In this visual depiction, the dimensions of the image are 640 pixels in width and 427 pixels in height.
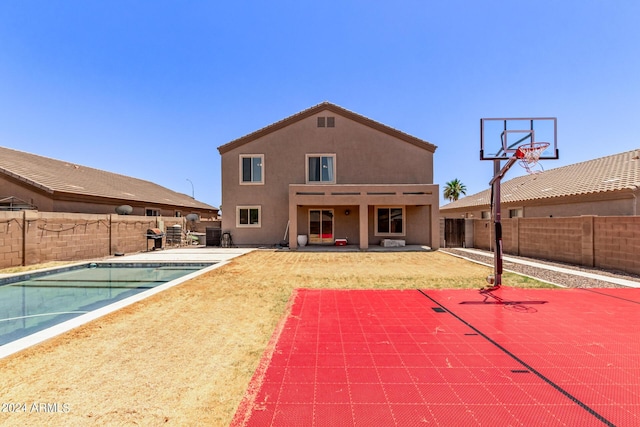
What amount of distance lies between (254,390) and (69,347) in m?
3.30

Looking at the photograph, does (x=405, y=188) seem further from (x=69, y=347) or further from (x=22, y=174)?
(x=22, y=174)

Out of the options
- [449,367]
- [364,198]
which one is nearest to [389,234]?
[364,198]

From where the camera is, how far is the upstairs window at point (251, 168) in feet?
63.0

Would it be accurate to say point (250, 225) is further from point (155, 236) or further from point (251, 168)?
point (155, 236)

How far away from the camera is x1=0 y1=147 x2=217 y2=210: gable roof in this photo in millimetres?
16344

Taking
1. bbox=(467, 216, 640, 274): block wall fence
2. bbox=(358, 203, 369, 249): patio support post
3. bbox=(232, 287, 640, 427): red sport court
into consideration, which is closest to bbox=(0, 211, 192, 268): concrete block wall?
bbox=(232, 287, 640, 427): red sport court

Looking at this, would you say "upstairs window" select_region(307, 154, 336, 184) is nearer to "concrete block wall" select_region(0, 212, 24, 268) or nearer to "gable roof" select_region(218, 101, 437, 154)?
"gable roof" select_region(218, 101, 437, 154)

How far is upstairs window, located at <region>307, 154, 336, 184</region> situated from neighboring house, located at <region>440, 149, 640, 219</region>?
1455 centimetres

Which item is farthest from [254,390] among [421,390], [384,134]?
[384,134]

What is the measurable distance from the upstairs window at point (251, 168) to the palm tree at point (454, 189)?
46.8 meters

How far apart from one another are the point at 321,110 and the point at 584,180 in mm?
18399

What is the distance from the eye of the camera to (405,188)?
17.1 meters

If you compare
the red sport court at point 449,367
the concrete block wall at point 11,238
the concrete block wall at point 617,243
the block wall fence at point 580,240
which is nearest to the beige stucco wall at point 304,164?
the block wall fence at point 580,240

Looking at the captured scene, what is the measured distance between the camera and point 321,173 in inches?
755
